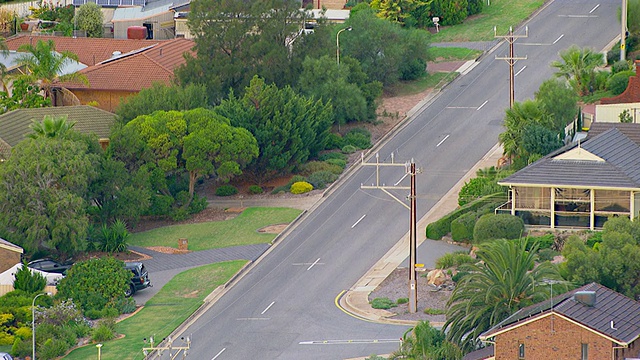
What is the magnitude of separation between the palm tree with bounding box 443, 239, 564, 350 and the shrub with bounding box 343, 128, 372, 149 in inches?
1319

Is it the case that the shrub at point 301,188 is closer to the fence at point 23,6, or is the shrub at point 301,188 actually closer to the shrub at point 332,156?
the shrub at point 332,156

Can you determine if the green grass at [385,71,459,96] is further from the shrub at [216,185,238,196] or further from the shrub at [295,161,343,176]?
the shrub at [216,185,238,196]

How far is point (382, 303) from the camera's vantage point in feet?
278

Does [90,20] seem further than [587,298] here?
Yes

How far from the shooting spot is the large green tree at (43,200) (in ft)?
301

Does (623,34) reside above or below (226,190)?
above

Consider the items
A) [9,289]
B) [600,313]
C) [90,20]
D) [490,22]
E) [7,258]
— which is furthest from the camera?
[90,20]

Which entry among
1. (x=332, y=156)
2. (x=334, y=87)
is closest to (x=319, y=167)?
(x=332, y=156)

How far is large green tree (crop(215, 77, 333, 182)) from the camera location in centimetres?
10481

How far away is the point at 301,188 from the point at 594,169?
20.4 metres

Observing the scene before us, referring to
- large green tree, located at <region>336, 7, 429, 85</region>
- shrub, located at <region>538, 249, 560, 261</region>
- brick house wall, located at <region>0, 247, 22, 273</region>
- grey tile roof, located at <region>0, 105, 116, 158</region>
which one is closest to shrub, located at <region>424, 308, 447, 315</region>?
shrub, located at <region>538, 249, 560, 261</region>

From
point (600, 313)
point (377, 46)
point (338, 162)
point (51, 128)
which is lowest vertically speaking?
point (600, 313)

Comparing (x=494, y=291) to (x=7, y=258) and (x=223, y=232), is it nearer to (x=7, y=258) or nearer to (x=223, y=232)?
(x=223, y=232)

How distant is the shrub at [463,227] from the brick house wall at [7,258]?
23887 mm
